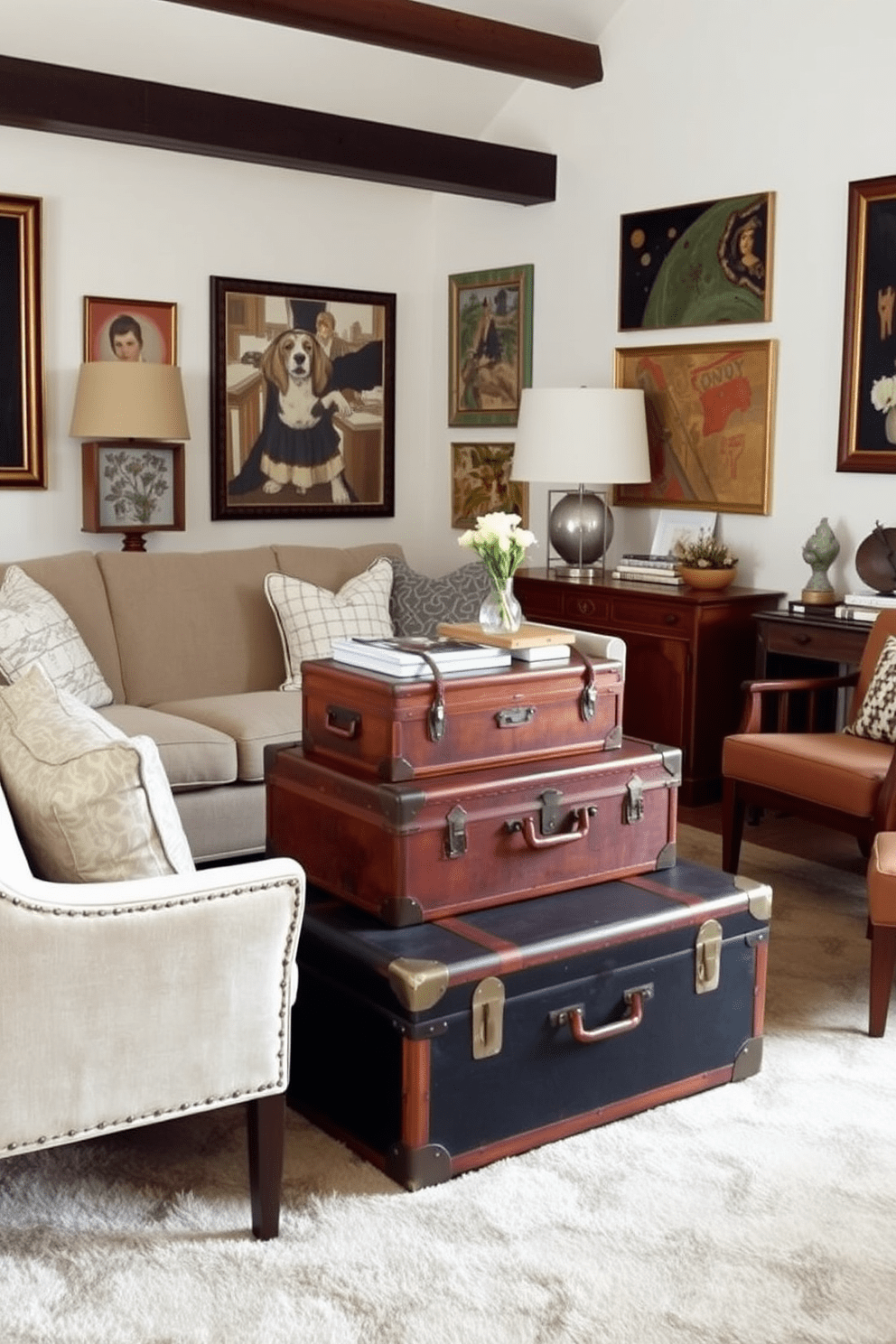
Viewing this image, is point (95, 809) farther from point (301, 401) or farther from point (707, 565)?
point (301, 401)

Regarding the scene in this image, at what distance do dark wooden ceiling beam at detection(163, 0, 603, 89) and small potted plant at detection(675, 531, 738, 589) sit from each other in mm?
2235

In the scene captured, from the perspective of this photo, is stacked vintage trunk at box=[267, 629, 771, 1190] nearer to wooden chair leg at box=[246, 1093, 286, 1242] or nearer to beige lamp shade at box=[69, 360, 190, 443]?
wooden chair leg at box=[246, 1093, 286, 1242]

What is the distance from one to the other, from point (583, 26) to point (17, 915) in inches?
213

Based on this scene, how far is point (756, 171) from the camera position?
6.02m

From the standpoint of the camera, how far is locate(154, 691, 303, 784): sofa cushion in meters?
4.83

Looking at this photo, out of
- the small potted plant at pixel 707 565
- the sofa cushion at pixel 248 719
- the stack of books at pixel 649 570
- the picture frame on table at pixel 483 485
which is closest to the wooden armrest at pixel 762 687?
the small potted plant at pixel 707 565

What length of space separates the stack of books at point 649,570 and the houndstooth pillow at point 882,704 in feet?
4.43

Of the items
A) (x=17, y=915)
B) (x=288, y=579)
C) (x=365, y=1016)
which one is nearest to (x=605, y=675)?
(x=365, y=1016)

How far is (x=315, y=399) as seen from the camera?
23.8 ft

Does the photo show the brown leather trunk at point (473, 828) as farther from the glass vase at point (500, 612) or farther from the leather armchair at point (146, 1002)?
the leather armchair at point (146, 1002)

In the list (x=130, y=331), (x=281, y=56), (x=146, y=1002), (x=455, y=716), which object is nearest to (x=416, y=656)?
(x=455, y=716)

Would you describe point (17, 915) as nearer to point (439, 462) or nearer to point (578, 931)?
point (578, 931)

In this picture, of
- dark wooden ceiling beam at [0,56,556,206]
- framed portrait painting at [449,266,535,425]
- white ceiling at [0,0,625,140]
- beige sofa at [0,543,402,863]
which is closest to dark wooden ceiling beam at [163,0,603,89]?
white ceiling at [0,0,625,140]

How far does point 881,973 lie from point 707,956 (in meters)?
0.62
